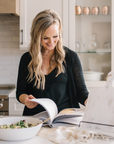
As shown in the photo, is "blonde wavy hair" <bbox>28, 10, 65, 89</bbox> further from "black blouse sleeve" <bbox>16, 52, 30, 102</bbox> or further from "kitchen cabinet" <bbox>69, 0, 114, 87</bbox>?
"kitchen cabinet" <bbox>69, 0, 114, 87</bbox>

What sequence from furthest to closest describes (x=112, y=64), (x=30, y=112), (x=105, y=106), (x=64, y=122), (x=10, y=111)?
1. (x=112, y=64)
2. (x=10, y=111)
3. (x=30, y=112)
4. (x=64, y=122)
5. (x=105, y=106)

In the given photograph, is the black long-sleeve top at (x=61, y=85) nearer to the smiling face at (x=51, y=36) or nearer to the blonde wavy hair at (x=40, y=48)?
the blonde wavy hair at (x=40, y=48)

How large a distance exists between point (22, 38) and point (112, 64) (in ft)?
3.41

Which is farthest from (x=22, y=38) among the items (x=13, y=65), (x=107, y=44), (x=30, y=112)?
(x=30, y=112)

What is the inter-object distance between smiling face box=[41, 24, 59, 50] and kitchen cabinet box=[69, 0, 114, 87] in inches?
39.7

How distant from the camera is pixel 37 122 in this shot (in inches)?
39.8

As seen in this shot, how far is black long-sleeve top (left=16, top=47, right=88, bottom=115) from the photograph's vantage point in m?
1.53

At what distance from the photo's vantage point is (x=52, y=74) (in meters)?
1.54

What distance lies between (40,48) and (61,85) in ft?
1.00

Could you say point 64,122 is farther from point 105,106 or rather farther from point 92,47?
point 92,47

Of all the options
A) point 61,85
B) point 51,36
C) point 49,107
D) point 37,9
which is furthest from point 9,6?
point 49,107

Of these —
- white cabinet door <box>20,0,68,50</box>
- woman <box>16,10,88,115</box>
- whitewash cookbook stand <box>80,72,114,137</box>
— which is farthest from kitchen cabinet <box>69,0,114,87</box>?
whitewash cookbook stand <box>80,72,114,137</box>

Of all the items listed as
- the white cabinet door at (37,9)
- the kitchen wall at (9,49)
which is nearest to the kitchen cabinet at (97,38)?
the white cabinet door at (37,9)

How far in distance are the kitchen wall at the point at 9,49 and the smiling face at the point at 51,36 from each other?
1.36 m
